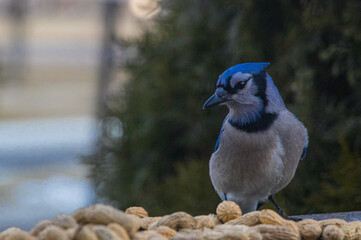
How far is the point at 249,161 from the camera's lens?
5.69 feet

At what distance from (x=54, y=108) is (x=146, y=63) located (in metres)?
5.53

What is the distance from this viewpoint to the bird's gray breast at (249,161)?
5.62 ft

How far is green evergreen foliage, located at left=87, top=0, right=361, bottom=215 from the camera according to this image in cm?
225

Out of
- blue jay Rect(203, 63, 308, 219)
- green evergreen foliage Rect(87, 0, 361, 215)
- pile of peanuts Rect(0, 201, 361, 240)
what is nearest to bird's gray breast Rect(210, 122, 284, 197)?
blue jay Rect(203, 63, 308, 219)

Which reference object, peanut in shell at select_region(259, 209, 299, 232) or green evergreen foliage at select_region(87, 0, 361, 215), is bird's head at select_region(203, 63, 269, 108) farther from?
green evergreen foliage at select_region(87, 0, 361, 215)

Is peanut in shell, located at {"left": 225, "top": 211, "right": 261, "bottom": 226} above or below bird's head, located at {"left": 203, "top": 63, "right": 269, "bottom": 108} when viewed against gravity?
below

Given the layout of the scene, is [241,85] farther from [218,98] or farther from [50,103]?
[50,103]

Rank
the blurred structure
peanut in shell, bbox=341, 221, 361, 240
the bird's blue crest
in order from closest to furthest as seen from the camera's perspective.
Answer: peanut in shell, bbox=341, 221, 361, 240, the bird's blue crest, the blurred structure

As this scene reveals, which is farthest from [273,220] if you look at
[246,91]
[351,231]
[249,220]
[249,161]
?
[246,91]

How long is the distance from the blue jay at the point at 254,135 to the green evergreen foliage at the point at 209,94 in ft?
1.51

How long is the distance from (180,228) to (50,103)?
755 cm

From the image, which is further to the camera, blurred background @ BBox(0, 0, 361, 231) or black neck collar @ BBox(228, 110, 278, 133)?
blurred background @ BBox(0, 0, 361, 231)

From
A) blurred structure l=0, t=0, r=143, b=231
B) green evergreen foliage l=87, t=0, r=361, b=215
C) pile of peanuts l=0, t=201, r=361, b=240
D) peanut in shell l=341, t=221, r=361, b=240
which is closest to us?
pile of peanuts l=0, t=201, r=361, b=240

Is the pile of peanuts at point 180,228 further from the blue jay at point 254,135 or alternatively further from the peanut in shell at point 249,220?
the blue jay at point 254,135
